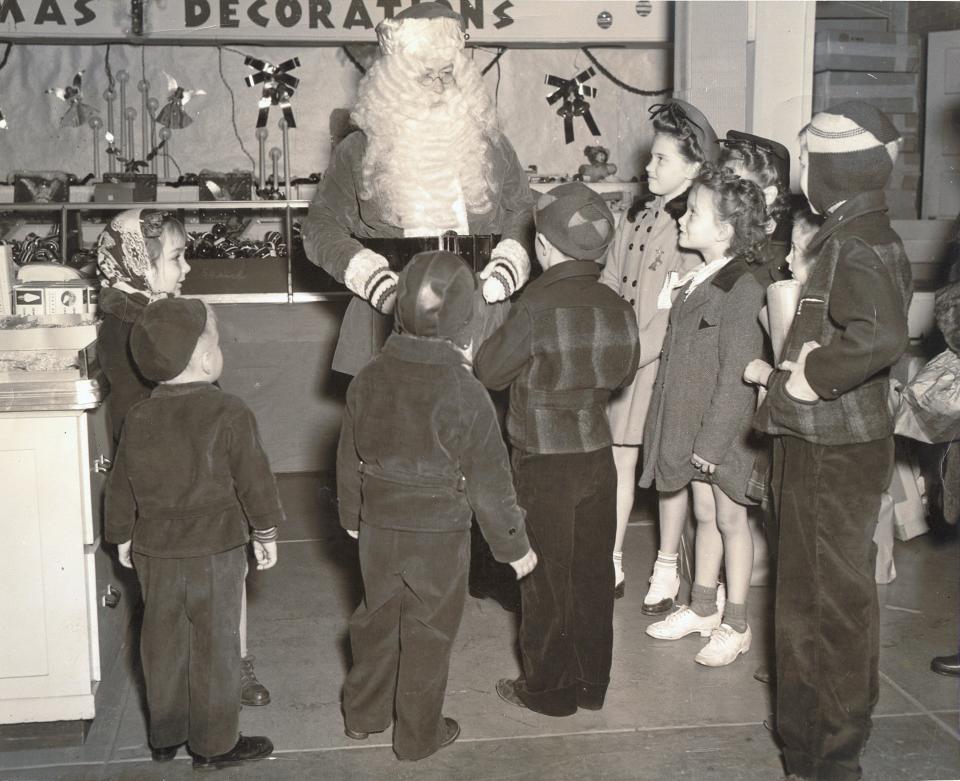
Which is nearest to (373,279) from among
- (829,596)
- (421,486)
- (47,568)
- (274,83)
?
(421,486)

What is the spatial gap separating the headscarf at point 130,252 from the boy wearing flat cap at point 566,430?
1102 millimetres

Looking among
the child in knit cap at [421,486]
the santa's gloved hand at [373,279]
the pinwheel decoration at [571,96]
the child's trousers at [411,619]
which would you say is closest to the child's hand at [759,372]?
the child in knit cap at [421,486]

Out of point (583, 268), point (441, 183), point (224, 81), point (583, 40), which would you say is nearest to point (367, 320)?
point (441, 183)

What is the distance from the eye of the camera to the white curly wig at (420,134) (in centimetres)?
318

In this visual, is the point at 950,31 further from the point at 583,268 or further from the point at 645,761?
the point at 645,761

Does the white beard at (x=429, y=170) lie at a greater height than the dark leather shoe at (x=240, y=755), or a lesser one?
greater

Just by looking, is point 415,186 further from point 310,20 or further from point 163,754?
point 310,20

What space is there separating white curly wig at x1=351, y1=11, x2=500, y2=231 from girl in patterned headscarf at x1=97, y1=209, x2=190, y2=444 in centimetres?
63

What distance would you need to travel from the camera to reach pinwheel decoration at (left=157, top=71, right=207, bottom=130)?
7008 millimetres

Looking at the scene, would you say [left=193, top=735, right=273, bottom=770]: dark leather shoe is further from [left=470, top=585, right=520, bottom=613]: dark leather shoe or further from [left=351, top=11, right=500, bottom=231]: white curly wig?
[left=351, top=11, right=500, bottom=231]: white curly wig

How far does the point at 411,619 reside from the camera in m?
2.76

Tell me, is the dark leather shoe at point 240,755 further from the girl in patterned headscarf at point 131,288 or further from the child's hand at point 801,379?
the child's hand at point 801,379

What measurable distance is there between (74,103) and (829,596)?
605 centimetres

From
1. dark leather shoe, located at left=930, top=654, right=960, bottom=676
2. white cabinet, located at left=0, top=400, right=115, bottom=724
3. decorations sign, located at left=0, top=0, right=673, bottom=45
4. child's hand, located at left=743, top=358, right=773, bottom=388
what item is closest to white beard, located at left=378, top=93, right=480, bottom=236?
child's hand, located at left=743, top=358, right=773, bottom=388
